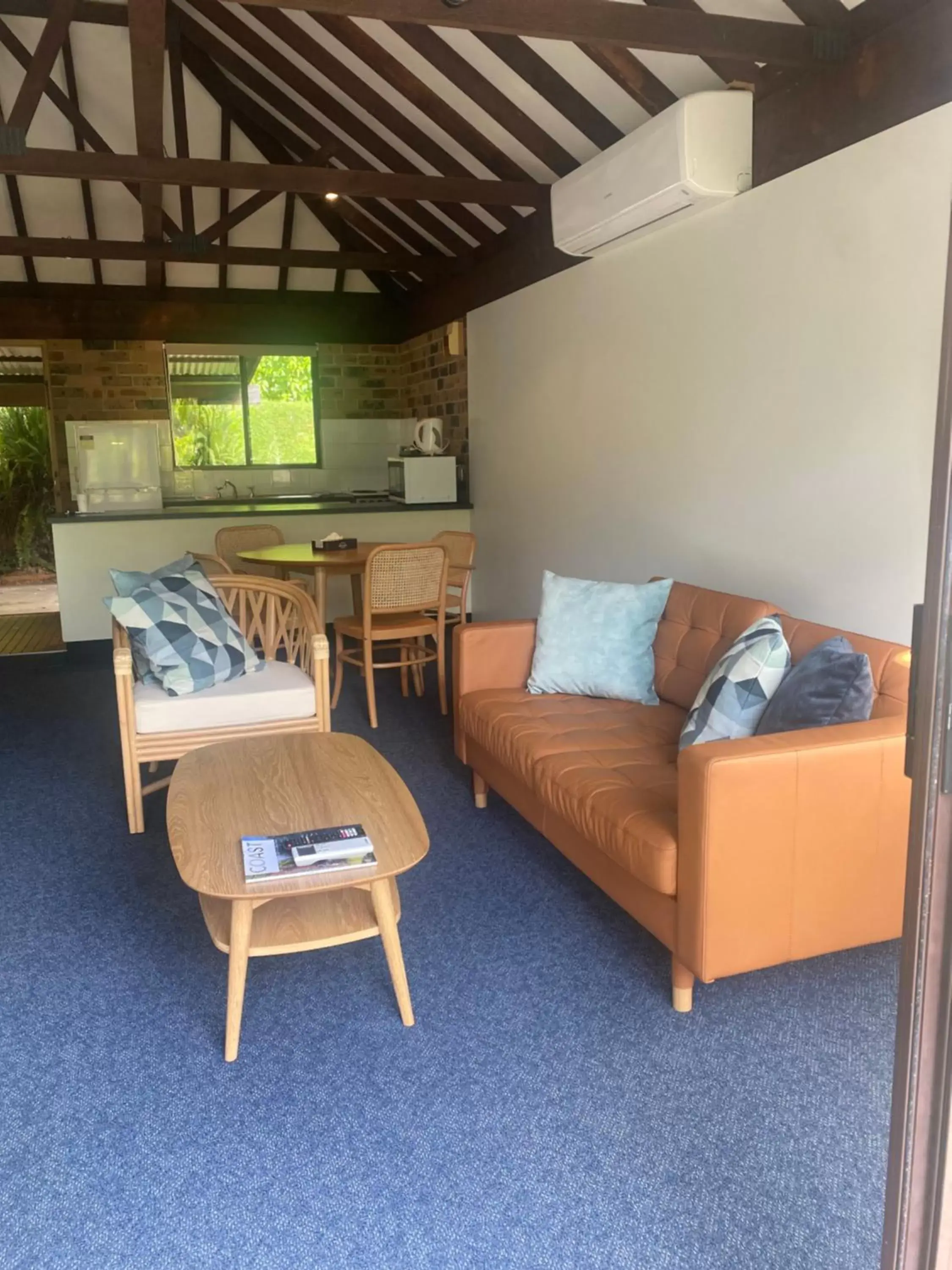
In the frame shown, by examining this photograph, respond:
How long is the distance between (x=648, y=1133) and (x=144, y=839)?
6.96 feet

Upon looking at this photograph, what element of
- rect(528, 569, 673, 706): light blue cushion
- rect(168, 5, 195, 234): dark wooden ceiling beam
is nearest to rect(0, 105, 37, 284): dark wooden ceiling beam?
rect(168, 5, 195, 234): dark wooden ceiling beam

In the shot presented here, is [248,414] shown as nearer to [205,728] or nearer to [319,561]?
[319,561]

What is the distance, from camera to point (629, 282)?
4359 mm

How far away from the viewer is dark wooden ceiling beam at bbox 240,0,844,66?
2900 millimetres

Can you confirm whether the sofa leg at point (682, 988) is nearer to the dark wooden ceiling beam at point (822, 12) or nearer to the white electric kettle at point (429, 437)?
the dark wooden ceiling beam at point (822, 12)

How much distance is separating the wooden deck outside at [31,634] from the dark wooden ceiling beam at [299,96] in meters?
3.76

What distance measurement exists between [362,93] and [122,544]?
9.84 ft

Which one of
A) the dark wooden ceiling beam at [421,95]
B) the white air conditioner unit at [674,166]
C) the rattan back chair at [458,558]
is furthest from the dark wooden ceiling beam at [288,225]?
the white air conditioner unit at [674,166]

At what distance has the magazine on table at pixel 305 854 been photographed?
6.71 feet

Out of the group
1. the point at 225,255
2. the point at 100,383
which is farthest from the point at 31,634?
the point at 225,255

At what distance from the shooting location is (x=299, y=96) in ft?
19.4

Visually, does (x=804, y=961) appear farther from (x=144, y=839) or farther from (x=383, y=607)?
(x=383, y=607)

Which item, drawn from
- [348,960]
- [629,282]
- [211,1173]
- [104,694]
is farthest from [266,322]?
[211,1173]

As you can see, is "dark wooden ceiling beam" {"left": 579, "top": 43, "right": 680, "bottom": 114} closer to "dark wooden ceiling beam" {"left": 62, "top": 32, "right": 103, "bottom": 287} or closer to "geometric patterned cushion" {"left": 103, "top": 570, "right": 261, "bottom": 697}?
"geometric patterned cushion" {"left": 103, "top": 570, "right": 261, "bottom": 697}
